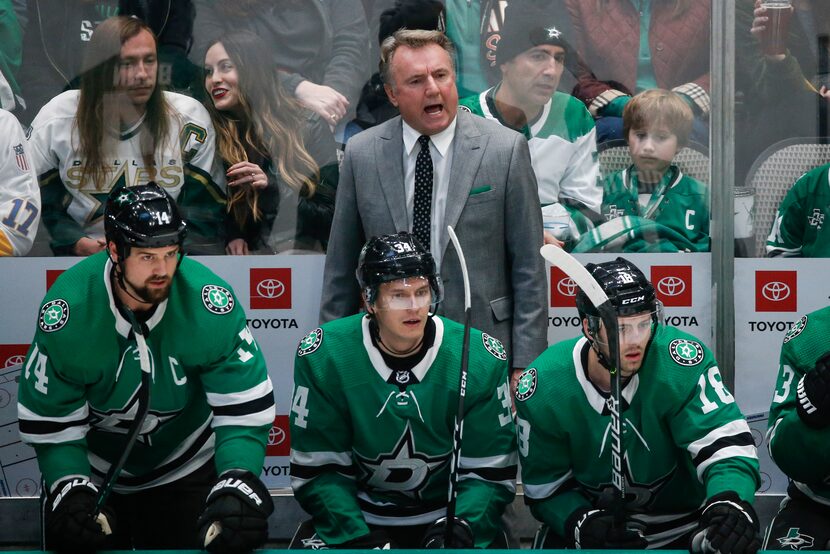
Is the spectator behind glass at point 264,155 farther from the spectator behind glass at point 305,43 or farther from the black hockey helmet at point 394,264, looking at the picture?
the black hockey helmet at point 394,264

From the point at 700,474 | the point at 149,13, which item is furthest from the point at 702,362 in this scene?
the point at 149,13

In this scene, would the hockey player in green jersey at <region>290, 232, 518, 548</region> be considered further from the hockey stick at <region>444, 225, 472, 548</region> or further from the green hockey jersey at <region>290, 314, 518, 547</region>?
the hockey stick at <region>444, 225, 472, 548</region>

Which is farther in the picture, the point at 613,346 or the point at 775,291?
the point at 775,291

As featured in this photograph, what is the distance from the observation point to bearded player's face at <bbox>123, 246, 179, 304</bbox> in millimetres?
2604

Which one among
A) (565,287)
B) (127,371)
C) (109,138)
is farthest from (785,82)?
(127,371)

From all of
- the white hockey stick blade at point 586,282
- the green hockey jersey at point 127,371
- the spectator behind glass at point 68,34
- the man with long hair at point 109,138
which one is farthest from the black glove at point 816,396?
the spectator behind glass at point 68,34

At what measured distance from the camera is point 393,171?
3482 millimetres

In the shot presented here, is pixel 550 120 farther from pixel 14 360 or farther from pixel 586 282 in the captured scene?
pixel 14 360

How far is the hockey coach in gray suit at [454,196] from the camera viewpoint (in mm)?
3420

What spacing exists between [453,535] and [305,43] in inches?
78.6

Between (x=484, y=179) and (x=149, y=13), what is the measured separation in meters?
1.38

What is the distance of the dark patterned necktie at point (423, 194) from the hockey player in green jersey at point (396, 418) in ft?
1.97

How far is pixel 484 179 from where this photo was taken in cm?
345

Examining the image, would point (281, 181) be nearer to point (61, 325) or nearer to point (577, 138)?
point (577, 138)
